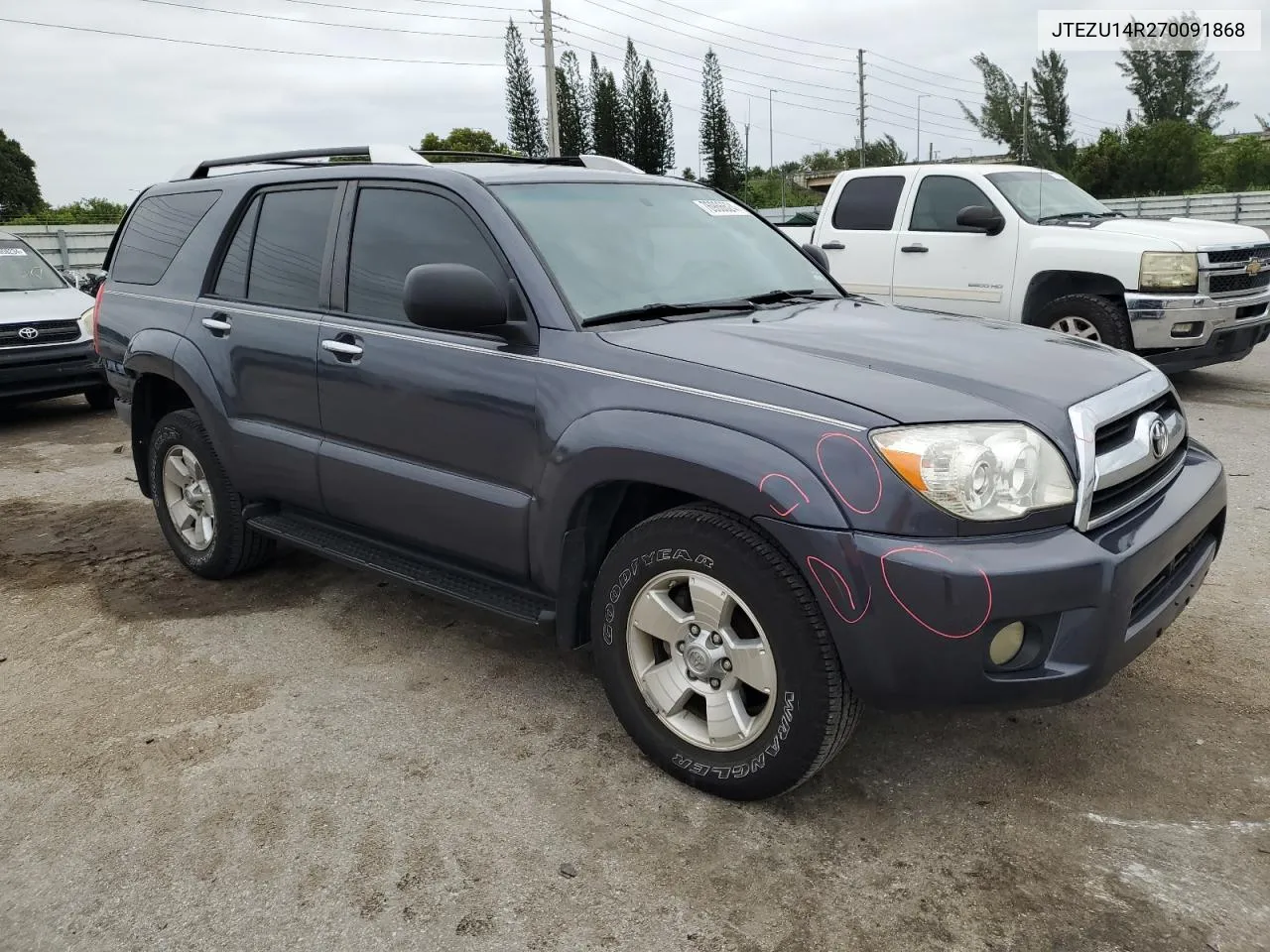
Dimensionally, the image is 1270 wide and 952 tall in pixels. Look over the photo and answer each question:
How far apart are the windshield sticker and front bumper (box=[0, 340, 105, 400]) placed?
6560mm

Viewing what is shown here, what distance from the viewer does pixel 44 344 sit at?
876 centimetres

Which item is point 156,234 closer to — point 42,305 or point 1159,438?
point 1159,438

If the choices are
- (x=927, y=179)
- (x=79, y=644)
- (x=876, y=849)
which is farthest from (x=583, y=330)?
(x=927, y=179)

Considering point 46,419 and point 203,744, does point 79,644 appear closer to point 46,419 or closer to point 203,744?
point 203,744

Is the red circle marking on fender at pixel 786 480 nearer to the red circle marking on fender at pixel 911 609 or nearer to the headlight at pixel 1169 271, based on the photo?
the red circle marking on fender at pixel 911 609

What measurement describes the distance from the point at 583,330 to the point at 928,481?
1.15 metres

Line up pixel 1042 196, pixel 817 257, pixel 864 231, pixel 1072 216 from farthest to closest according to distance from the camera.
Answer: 1. pixel 864 231
2. pixel 1042 196
3. pixel 1072 216
4. pixel 817 257

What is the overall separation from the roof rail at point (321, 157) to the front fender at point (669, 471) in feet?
5.01

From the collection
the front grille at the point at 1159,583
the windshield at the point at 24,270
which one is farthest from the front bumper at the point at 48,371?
the front grille at the point at 1159,583

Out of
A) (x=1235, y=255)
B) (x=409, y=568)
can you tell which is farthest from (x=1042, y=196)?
(x=409, y=568)

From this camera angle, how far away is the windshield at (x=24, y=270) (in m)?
9.62

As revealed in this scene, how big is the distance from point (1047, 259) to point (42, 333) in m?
8.07

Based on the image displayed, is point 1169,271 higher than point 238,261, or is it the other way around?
point 238,261

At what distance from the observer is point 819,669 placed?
257cm
